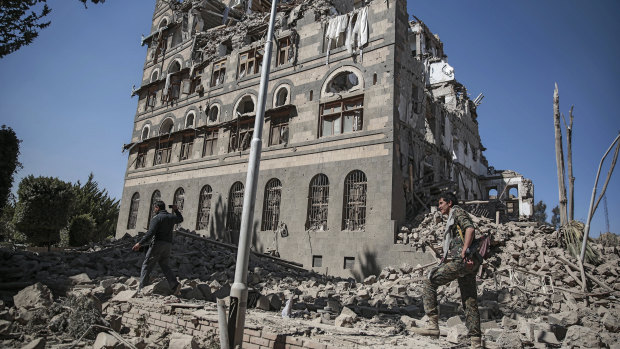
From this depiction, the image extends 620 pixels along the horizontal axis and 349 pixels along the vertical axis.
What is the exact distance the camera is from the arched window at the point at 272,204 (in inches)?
708

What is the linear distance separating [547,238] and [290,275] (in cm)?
848

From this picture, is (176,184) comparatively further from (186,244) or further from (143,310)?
(143,310)

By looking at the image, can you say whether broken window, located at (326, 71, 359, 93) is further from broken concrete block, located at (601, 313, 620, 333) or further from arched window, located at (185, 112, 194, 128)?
broken concrete block, located at (601, 313, 620, 333)

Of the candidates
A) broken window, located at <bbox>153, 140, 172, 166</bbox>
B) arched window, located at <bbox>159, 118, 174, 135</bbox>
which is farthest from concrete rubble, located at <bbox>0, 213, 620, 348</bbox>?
arched window, located at <bbox>159, 118, 174, 135</bbox>

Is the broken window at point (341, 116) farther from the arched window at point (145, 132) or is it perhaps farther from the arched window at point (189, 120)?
the arched window at point (145, 132)

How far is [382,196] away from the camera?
581 inches

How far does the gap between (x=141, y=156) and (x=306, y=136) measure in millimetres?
15442

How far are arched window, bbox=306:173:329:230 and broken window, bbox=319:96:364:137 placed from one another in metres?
2.23

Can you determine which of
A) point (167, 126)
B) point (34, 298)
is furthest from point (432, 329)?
point (167, 126)

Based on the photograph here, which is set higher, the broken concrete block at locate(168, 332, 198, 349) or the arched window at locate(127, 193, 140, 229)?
the arched window at locate(127, 193, 140, 229)

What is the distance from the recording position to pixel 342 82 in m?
18.2

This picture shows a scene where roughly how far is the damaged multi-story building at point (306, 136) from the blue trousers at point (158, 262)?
8.58 meters

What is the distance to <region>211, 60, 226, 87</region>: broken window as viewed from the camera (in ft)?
76.2

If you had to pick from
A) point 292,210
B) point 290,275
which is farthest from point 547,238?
point 292,210
